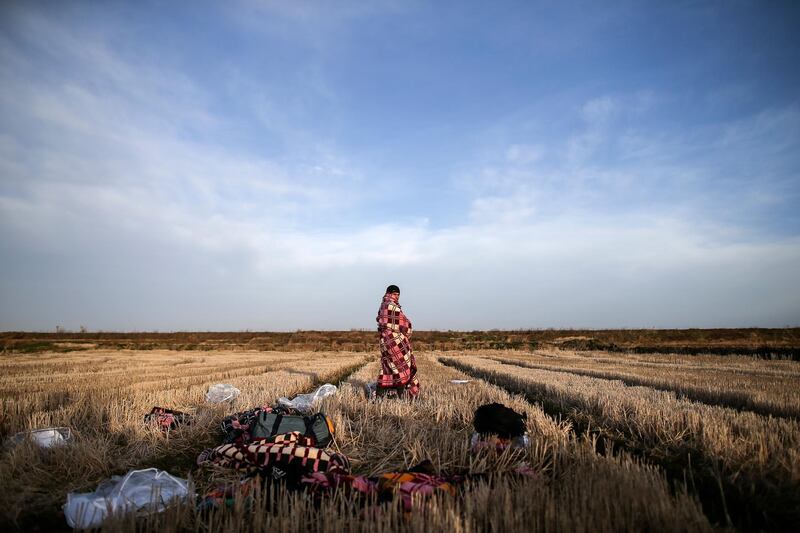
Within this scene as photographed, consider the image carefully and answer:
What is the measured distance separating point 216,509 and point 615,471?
3012 mm

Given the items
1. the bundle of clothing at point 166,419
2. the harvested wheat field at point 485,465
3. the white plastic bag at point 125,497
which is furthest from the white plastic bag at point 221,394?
the white plastic bag at point 125,497

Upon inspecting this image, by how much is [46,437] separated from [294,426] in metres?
2.70

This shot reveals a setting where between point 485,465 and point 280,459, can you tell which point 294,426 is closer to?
point 280,459

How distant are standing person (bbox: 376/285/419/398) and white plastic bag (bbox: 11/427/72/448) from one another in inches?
204

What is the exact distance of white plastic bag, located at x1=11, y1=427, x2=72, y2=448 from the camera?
13.2 feet

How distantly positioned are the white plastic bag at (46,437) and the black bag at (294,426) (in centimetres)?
197

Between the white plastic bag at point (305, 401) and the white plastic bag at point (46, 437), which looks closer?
the white plastic bag at point (46, 437)

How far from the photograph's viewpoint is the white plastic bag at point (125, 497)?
8.14ft

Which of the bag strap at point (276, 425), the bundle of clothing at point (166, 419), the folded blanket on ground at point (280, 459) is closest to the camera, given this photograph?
the folded blanket on ground at point (280, 459)

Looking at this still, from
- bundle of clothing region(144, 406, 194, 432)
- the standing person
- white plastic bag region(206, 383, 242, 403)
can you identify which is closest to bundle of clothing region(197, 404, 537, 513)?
bundle of clothing region(144, 406, 194, 432)

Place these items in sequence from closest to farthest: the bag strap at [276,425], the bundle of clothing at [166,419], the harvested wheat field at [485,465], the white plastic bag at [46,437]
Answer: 1. the harvested wheat field at [485,465]
2. the white plastic bag at [46,437]
3. the bag strap at [276,425]
4. the bundle of clothing at [166,419]

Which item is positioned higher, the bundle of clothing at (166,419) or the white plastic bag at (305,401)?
the bundle of clothing at (166,419)

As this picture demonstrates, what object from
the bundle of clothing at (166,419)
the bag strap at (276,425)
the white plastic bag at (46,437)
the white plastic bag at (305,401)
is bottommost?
the white plastic bag at (305,401)

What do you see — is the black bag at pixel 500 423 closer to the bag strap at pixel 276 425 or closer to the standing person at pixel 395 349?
the bag strap at pixel 276 425
